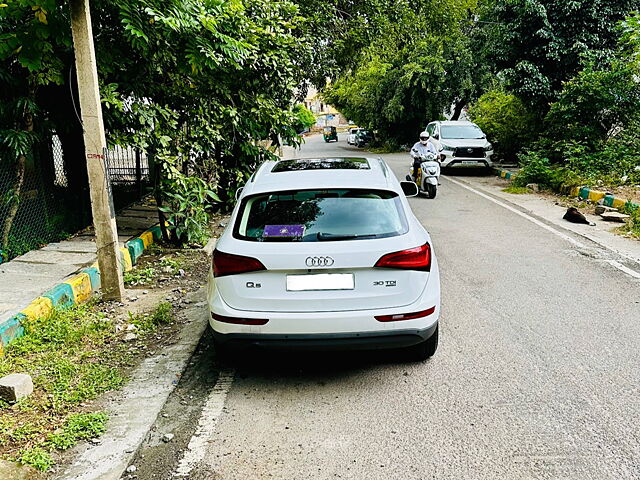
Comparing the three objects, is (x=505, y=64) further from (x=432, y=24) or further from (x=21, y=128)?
(x=21, y=128)

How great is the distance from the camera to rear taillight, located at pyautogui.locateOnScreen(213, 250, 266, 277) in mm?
3930

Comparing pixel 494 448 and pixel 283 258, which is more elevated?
pixel 283 258

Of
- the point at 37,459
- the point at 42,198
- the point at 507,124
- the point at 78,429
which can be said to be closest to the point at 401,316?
the point at 78,429

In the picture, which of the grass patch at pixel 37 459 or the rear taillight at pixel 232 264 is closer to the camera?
the grass patch at pixel 37 459

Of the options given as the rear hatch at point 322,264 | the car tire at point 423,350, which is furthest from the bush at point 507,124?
the rear hatch at point 322,264

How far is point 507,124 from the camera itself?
19.2m

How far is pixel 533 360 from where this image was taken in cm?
450

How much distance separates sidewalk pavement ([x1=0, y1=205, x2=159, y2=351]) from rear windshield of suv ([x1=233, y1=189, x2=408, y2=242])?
2367mm

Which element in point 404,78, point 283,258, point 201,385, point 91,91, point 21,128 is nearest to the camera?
point 283,258

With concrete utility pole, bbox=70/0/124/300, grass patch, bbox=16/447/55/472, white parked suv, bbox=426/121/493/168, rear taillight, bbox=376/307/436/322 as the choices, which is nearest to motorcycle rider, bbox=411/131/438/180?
white parked suv, bbox=426/121/493/168

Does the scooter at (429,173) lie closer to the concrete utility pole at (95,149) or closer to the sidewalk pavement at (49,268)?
the sidewalk pavement at (49,268)

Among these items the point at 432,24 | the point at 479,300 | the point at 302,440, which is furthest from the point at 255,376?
the point at 432,24

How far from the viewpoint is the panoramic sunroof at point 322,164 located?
4.97 m

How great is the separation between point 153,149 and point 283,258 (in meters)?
4.36
